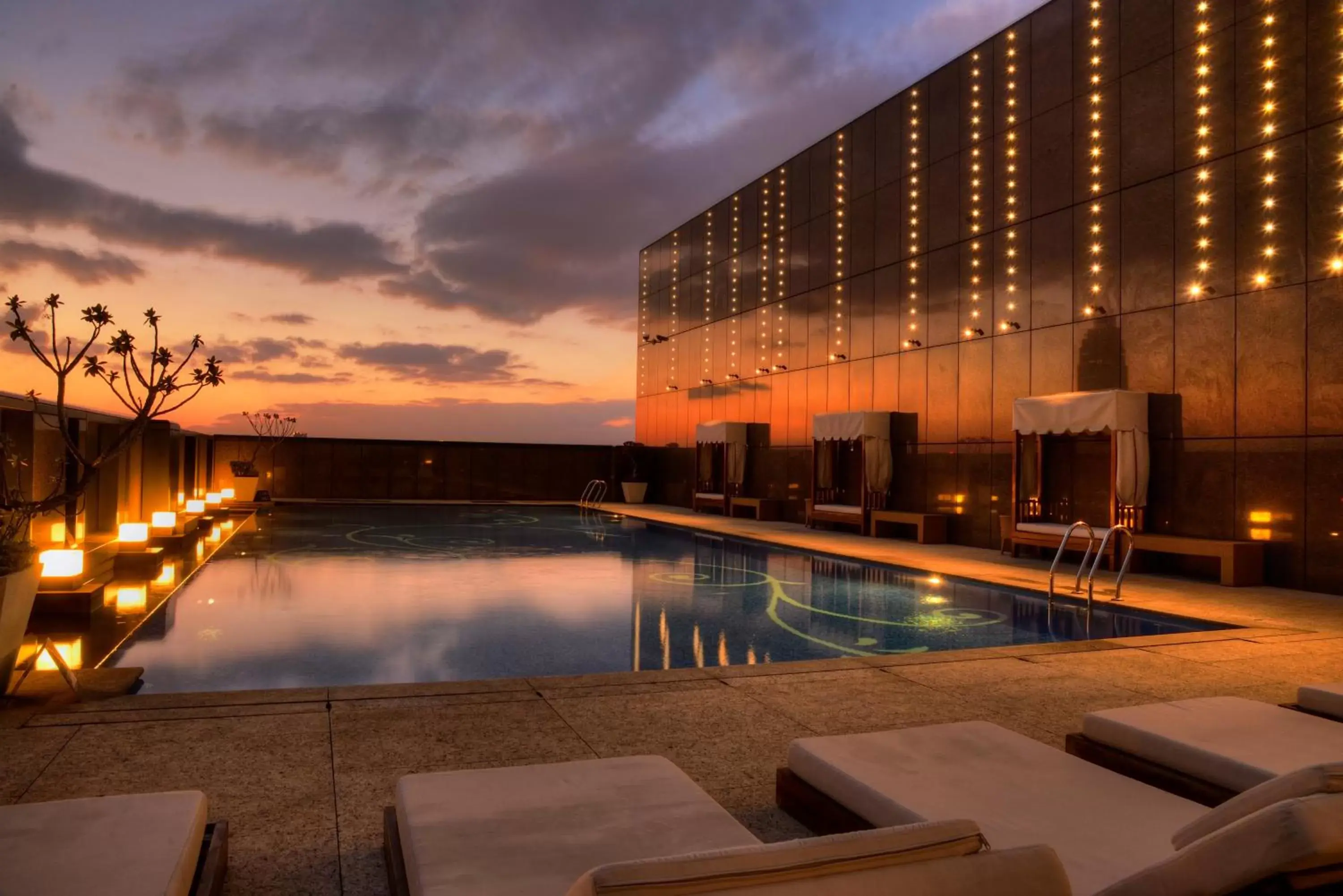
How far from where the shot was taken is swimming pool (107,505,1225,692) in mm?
6012

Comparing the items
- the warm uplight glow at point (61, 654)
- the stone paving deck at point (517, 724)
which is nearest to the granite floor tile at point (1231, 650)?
the stone paving deck at point (517, 724)

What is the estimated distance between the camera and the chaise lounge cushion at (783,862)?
1.17m

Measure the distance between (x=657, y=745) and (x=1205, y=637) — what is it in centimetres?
458

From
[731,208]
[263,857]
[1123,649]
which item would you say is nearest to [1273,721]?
[1123,649]

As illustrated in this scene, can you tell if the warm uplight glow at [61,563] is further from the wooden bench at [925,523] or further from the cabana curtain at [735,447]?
the cabana curtain at [735,447]

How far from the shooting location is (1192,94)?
1089 centimetres

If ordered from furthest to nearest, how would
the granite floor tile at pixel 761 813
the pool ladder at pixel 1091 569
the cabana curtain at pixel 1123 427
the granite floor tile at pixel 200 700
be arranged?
the cabana curtain at pixel 1123 427 < the pool ladder at pixel 1091 569 < the granite floor tile at pixel 200 700 < the granite floor tile at pixel 761 813

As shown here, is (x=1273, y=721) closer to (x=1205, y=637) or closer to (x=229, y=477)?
(x=1205, y=637)

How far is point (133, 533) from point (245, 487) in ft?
41.6

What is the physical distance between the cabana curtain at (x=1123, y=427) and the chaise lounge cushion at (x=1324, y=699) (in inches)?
305

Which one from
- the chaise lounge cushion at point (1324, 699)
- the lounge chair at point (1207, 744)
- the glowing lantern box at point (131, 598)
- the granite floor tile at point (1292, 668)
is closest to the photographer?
the lounge chair at point (1207, 744)

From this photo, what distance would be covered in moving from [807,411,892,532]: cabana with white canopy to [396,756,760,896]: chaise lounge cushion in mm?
13211

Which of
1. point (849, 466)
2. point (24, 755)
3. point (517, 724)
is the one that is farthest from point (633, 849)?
point (849, 466)

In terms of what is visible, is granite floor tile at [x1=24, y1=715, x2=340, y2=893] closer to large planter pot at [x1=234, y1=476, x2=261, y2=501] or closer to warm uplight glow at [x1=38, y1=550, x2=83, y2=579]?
warm uplight glow at [x1=38, y1=550, x2=83, y2=579]
